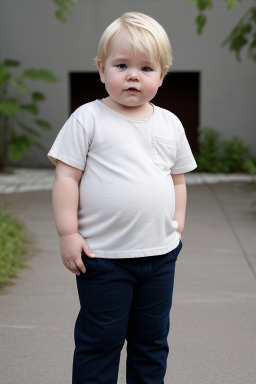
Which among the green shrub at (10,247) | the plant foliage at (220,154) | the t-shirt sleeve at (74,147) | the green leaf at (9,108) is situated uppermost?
the t-shirt sleeve at (74,147)

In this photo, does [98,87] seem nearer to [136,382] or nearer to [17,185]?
[17,185]

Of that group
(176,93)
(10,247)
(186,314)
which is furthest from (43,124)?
(186,314)

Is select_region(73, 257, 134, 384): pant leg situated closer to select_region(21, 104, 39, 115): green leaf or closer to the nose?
the nose

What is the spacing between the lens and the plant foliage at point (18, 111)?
1191 centimetres

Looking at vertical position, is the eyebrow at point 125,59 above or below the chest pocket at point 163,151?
above

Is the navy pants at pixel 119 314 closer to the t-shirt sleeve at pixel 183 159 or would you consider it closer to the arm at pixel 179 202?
the arm at pixel 179 202

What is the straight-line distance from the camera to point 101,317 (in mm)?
2414

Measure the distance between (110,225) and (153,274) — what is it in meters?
0.26

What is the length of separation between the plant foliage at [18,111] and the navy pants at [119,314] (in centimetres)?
942

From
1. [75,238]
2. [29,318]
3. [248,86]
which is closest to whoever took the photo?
[75,238]

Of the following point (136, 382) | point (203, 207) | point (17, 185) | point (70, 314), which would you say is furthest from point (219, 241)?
point (17, 185)

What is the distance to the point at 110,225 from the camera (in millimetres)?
2385

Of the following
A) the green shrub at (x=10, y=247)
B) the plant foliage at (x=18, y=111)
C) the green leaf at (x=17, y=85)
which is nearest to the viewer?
the green shrub at (x=10, y=247)

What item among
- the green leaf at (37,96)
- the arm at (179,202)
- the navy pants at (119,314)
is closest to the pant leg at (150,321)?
the navy pants at (119,314)
